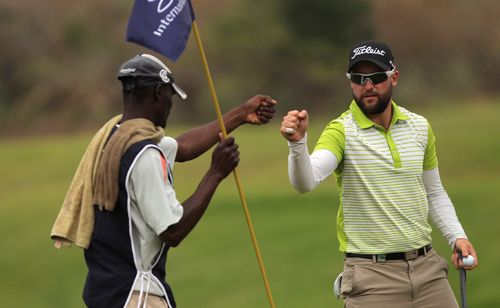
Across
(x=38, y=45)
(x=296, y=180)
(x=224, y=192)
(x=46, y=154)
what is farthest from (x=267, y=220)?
(x=38, y=45)

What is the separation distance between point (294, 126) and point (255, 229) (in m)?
12.7

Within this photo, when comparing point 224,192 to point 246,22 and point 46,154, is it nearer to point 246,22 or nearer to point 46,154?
point 46,154

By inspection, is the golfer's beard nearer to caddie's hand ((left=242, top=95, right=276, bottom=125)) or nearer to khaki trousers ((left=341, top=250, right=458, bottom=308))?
caddie's hand ((left=242, top=95, right=276, bottom=125))

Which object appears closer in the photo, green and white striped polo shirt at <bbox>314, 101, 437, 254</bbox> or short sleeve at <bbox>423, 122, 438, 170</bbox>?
green and white striped polo shirt at <bbox>314, 101, 437, 254</bbox>

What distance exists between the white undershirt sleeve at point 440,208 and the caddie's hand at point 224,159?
1.41 meters

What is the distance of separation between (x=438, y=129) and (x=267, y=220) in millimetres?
7229

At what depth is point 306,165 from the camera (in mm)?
4734

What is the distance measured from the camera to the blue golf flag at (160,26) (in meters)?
4.41

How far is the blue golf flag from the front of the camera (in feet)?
14.5

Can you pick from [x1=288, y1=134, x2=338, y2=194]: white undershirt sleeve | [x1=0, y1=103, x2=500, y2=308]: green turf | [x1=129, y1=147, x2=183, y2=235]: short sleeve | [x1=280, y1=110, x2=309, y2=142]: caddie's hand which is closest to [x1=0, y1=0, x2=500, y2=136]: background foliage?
[x1=0, y1=103, x2=500, y2=308]: green turf

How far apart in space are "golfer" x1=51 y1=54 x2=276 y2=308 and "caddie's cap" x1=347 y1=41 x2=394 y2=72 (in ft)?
3.65

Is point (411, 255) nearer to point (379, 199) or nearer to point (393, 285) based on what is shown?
point (393, 285)

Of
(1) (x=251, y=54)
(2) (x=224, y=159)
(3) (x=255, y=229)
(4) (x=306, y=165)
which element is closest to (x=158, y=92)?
(2) (x=224, y=159)

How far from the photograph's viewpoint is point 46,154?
26.1 meters
